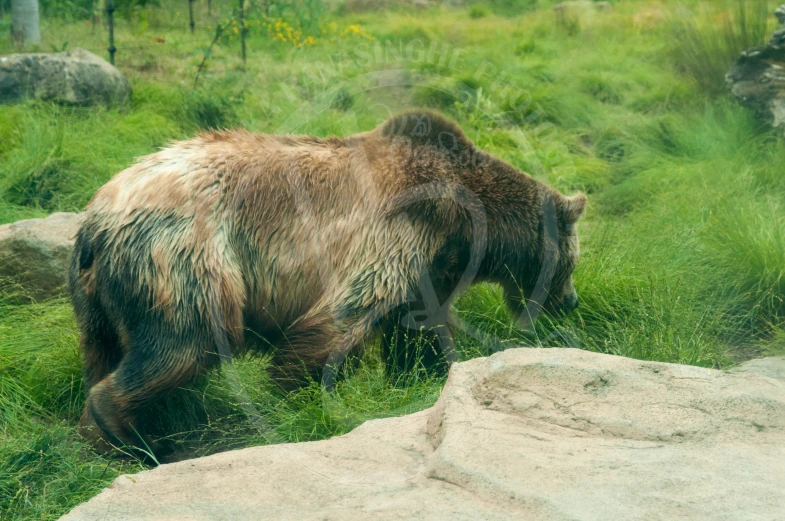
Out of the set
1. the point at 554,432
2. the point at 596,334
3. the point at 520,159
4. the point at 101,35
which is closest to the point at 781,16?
the point at 520,159

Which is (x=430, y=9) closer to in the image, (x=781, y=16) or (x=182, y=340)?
(x=781, y=16)

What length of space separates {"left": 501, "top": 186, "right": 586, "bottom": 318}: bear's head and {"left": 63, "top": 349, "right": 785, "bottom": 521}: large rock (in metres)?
1.37

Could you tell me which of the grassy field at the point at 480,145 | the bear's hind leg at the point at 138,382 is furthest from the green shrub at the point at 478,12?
the bear's hind leg at the point at 138,382

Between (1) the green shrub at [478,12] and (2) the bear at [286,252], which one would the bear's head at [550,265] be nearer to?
(2) the bear at [286,252]

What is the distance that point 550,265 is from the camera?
4.77 meters

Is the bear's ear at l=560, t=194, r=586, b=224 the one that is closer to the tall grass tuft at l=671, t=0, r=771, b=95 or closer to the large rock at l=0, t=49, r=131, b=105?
the large rock at l=0, t=49, r=131, b=105

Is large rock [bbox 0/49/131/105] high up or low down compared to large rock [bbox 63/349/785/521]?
up

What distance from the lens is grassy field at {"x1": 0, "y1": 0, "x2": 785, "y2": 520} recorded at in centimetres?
423

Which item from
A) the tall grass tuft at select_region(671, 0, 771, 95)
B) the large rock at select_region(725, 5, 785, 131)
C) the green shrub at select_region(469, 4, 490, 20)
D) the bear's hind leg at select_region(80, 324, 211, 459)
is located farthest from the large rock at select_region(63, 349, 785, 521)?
the green shrub at select_region(469, 4, 490, 20)

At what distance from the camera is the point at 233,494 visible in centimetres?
259

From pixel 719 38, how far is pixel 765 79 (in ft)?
6.60

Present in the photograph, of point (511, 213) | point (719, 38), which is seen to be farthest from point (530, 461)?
point (719, 38)

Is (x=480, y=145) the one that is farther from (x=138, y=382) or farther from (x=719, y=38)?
(x=138, y=382)

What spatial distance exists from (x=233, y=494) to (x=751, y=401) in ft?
5.69
